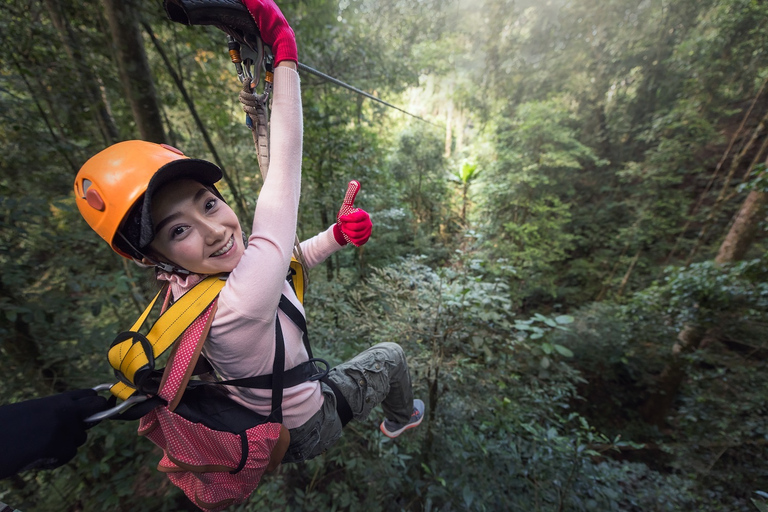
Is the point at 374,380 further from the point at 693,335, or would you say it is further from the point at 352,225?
the point at 693,335

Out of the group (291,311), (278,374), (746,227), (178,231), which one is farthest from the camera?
(746,227)

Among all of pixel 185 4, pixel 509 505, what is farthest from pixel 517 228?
pixel 185 4

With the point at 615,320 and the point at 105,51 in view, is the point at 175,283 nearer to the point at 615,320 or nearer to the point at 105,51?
the point at 105,51

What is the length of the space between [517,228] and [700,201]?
4607 millimetres

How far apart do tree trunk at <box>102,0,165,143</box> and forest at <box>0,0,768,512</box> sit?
0.05 ft

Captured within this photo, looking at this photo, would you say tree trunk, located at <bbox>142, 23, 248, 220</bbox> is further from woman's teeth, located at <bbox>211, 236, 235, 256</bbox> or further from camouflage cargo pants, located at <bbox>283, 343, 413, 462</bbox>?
camouflage cargo pants, located at <bbox>283, 343, 413, 462</bbox>

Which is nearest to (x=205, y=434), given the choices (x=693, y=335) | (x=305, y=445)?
(x=305, y=445)

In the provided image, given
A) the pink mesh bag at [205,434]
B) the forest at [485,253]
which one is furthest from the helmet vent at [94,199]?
the forest at [485,253]

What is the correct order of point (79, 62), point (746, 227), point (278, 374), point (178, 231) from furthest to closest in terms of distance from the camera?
point (746, 227), point (79, 62), point (278, 374), point (178, 231)

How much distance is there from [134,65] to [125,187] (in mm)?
2176

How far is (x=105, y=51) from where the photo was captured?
271 cm

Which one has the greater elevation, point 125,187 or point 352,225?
point 125,187

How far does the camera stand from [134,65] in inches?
78.7

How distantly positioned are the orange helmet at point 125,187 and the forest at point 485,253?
4.88 ft
